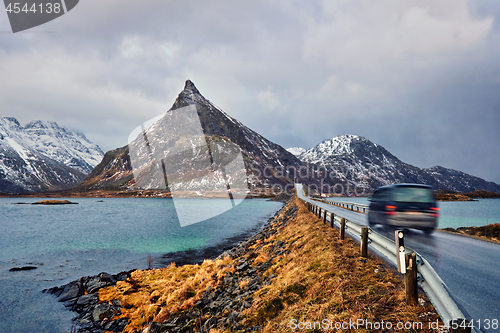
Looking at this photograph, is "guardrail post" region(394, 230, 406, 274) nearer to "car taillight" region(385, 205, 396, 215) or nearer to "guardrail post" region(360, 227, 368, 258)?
"guardrail post" region(360, 227, 368, 258)

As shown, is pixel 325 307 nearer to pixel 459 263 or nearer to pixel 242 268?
pixel 459 263

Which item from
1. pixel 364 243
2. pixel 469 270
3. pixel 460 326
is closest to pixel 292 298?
pixel 364 243

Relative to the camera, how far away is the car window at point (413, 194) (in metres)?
11.0

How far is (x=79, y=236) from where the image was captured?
34.3 metres

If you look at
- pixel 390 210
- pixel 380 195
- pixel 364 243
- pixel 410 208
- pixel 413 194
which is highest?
pixel 413 194

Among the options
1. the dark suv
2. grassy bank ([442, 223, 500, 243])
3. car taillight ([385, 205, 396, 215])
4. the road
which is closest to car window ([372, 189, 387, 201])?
the dark suv

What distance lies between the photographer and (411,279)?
4.66 meters

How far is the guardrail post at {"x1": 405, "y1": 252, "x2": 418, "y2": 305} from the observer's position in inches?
180

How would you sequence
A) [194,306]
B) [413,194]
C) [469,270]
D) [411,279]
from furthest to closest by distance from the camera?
1. [413,194]
2. [194,306]
3. [469,270]
4. [411,279]

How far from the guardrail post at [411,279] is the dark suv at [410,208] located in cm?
745

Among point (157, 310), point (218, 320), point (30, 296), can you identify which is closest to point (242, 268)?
point (157, 310)

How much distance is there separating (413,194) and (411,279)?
793 cm

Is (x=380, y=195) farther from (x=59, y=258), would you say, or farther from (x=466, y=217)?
(x=466, y=217)

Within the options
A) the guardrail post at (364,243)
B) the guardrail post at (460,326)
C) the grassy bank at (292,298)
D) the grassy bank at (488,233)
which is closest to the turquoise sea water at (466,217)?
the grassy bank at (488,233)
